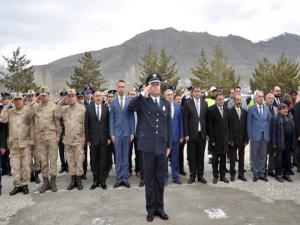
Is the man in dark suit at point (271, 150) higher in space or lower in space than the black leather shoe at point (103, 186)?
higher

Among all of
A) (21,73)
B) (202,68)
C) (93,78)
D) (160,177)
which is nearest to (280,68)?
(202,68)

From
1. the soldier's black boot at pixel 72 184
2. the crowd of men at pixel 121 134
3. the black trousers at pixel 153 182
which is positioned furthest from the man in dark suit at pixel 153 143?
the soldier's black boot at pixel 72 184

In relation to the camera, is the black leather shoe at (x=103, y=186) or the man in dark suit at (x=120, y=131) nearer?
the black leather shoe at (x=103, y=186)

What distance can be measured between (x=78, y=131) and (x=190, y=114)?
261cm

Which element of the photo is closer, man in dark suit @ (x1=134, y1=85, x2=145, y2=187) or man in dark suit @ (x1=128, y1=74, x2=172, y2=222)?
man in dark suit @ (x1=128, y1=74, x2=172, y2=222)

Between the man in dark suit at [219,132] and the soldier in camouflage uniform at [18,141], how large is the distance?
164 inches

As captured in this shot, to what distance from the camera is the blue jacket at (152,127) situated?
5.71 meters

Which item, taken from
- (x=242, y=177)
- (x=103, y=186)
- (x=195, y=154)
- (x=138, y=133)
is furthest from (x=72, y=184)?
(x=242, y=177)

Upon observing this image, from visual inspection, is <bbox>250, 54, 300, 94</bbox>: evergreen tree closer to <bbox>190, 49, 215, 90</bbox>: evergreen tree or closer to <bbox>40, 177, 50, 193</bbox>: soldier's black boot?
<bbox>190, 49, 215, 90</bbox>: evergreen tree

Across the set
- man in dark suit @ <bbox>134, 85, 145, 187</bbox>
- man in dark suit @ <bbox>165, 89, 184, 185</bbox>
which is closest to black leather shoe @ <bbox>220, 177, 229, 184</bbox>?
man in dark suit @ <bbox>165, 89, 184, 185</bbox>

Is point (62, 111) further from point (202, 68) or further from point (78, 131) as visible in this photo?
point (202, 68)

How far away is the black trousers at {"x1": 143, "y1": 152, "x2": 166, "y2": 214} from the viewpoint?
225 inches

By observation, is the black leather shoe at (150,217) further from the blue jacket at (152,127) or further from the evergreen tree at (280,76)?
the evergreen tree at (280,76)

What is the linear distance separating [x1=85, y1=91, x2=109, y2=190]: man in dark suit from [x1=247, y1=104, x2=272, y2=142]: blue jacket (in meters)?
3.45
